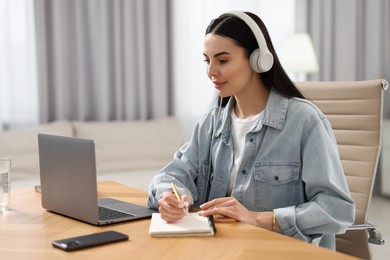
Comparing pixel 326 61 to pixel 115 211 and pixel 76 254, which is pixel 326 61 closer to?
pixel 115 211

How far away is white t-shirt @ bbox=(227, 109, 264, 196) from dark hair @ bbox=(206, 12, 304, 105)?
0.10 metres

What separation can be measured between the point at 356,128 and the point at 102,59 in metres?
2.12

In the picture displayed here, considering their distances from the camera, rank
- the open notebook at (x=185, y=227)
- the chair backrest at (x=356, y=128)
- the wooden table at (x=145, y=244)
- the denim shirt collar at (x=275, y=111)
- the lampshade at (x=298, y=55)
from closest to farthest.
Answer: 1. the wooden table at (x=145, y=244)
2. the open notebook at (x=185, y=227)
3. the denim shirt collar at (x=275, y=111)
4. the chair backrest at (x=356, y=128)
5. the lampshade at (x=298, y=55)

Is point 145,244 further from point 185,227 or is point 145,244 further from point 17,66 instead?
point 17,66

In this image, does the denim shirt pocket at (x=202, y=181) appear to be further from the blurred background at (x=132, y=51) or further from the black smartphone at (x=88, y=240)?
the blurred background at (x=132, y=51)

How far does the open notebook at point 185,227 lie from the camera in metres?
1.25

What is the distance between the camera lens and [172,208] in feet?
4.44

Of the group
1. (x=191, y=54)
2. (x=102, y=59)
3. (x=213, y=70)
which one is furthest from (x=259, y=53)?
(x=191, y=54)

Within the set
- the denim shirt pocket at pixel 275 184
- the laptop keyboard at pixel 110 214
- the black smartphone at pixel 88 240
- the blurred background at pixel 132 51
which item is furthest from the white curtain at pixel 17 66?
the black smartphone at pixel 88 240

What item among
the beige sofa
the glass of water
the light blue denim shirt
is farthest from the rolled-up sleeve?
the beige sofa

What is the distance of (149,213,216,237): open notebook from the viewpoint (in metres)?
1.25

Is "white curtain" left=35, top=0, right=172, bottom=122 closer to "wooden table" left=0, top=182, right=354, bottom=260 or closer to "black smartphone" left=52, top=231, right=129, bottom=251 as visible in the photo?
"wooden table" left=0, top=182, right=354, bottom=260

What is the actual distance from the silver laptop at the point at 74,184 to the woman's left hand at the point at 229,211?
0.53 ft

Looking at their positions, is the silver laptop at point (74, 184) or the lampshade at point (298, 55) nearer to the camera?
the silver laptop at point (74, 184)
